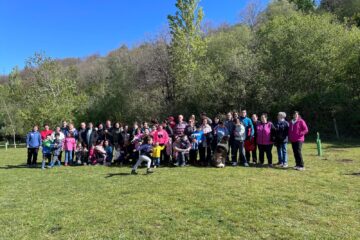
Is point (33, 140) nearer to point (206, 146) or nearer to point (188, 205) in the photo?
point (206, 146)

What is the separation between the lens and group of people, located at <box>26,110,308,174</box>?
1146 cm

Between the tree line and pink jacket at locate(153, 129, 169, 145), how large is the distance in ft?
53.2

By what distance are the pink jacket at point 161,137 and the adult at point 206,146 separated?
1.37m

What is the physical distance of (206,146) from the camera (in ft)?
40.5

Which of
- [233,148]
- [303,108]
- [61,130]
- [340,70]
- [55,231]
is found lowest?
[55,231]

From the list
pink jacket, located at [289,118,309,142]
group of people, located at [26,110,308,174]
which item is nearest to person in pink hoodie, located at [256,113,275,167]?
group of people, located at [26,110,308,174]

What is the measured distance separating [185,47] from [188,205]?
90.4 ft

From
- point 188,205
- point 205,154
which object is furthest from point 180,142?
point 188,205

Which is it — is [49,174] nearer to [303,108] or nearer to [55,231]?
[55,231]

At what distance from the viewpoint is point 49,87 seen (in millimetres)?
35875

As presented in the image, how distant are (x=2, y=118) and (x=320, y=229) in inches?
2305

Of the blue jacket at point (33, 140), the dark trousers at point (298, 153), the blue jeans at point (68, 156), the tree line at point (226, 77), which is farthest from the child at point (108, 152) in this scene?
A: the tree line at point (226, 77)

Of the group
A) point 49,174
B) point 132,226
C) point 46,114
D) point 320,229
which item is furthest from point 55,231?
point 46,114

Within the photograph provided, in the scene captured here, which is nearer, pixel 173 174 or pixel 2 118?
pixel 173 174
